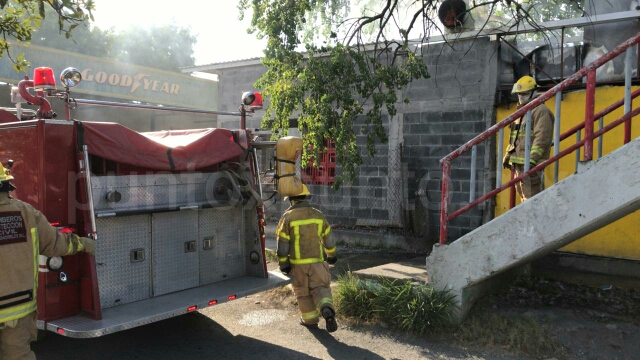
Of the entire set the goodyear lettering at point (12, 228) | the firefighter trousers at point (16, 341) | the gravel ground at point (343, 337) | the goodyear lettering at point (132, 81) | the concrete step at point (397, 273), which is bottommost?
the gravel ground at point (343, 337)

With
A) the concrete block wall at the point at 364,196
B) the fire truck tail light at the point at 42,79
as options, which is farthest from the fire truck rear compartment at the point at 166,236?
the concrete block wall at the point at 364,196

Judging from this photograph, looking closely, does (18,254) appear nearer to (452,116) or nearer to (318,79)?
(318,79)

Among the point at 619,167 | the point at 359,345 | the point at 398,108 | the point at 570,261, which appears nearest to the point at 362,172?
the point at 398,108

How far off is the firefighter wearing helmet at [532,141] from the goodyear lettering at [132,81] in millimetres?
19331

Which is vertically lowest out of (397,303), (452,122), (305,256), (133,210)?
(397,303)

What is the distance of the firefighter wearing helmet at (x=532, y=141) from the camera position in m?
5.53

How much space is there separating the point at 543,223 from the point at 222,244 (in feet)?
10.6

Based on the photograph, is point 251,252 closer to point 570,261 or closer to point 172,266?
point 172,266

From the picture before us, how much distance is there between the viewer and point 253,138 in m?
5.91

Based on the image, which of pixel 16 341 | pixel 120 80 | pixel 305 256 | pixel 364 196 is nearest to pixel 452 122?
pixel 364 196

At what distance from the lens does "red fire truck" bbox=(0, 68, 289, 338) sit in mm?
4363

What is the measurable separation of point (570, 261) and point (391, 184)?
11.3 ft

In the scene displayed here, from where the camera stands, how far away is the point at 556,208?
4.59 m

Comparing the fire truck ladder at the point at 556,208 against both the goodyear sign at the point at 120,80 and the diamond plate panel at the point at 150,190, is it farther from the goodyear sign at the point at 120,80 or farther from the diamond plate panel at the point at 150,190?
the goodyear sign at the point at 120,80
